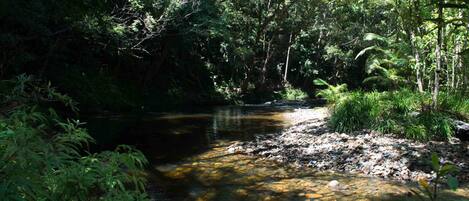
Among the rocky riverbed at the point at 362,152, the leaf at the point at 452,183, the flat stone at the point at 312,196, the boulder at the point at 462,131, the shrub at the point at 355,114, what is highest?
the leaf at the point at 452,183

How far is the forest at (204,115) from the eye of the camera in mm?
2529

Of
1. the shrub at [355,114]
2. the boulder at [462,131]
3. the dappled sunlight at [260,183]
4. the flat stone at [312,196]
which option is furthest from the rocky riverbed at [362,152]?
the flat stone at [312,196]

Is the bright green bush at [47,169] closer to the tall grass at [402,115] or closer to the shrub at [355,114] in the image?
the tall grass at [402,115]

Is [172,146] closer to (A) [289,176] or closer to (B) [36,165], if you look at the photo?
(A) [289,176]

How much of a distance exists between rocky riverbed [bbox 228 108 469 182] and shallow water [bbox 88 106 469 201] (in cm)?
44

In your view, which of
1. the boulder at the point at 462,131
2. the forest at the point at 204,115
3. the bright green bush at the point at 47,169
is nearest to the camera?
the bright green bush at the point at 47,169

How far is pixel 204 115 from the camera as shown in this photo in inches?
689

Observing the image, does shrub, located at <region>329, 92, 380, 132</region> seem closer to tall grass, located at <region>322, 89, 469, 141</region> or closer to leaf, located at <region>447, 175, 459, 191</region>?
tall grass, located at <region>322, 89, 469, 141</region>

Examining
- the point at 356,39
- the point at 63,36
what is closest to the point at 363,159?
the point at 63,36

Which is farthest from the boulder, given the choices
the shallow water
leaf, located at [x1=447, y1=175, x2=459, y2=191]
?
leaf, located at [x1=447, y1=175, x2=459, y2=191]

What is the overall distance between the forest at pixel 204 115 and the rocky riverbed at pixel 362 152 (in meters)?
0.04

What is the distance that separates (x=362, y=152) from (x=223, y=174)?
294cm

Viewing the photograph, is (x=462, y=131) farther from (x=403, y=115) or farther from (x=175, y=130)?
(x=175, y=130)

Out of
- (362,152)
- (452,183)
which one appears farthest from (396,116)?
(452,183)
